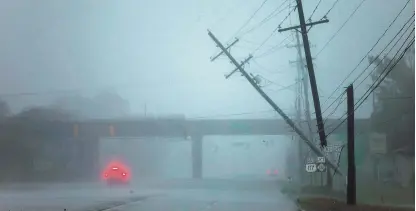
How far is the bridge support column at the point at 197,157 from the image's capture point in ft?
117

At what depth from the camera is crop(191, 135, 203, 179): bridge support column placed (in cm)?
3572

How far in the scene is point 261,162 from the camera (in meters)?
35.2

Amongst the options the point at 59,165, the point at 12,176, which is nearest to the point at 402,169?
the point at 59,165

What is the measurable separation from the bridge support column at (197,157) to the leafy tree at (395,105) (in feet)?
27.3

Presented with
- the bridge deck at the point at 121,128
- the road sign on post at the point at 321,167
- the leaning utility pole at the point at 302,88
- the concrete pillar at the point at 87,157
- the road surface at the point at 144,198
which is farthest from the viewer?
the leaning utility pole at the point at 302,88

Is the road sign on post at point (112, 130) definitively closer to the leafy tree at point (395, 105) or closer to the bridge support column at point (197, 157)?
the bridge support column at point (197, 157)

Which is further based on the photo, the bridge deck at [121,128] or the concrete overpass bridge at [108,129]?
the bridge deck at [121,128]

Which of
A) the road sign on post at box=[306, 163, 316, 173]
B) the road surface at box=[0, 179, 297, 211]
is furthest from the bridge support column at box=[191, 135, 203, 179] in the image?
the road sign on post at box=[306, 163, 316, 173]

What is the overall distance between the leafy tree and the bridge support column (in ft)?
27.3

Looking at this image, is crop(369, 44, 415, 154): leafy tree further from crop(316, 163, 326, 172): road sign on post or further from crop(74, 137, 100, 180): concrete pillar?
crop(74, 137, 100, 180): concrete pillar

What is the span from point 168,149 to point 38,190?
19.1ft

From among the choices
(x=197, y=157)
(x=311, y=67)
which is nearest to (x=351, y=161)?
(x=311, y=67)

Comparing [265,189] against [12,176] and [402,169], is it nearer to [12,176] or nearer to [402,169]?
[402,169]

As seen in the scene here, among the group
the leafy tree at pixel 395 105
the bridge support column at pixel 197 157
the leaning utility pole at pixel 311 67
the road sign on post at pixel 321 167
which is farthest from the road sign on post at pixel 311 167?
the bridge support column at pixel 197 157
